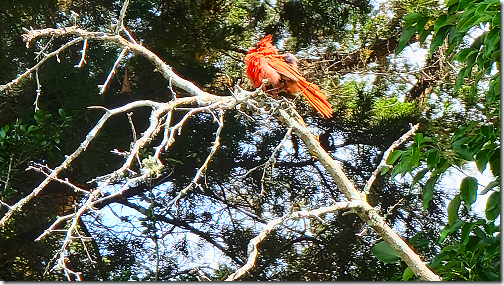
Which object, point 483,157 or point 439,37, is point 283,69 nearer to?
point 439,37

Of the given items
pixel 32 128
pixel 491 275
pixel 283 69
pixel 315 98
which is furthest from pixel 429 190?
pixel 32 128

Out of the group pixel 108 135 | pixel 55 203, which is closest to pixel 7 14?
pixel 108 135

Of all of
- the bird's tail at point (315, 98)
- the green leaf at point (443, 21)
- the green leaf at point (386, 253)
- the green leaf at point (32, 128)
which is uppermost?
the green leaf at point (32, 128)

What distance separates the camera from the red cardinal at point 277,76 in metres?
3.03

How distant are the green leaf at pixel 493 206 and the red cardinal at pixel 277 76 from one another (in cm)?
125

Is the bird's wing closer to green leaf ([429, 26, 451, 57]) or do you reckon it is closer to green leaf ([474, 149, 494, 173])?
green leaf ([429, 26, 451, 57])

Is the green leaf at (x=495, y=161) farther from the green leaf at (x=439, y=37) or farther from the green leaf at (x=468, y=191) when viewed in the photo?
the green leaf at (x=439, y=37)

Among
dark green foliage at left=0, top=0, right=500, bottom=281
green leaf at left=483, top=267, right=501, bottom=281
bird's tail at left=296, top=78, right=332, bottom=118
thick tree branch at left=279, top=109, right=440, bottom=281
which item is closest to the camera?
green leaf at left=483, top=267, right=501, bottom=281

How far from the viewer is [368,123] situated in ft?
12.8

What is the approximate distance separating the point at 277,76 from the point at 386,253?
3.82 ft

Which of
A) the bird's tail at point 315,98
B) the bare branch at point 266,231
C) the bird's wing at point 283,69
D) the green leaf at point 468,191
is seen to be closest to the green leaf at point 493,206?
the green leaf at point 468,191

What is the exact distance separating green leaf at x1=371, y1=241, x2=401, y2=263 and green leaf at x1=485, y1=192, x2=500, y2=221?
1.13 feet

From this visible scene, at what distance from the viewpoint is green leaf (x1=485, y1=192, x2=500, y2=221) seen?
1.83 m

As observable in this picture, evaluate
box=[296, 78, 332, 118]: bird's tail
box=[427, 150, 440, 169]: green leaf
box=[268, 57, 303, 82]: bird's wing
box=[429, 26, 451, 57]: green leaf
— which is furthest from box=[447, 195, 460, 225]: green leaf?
box=[268, 57, 303, 82]: bird's wing
